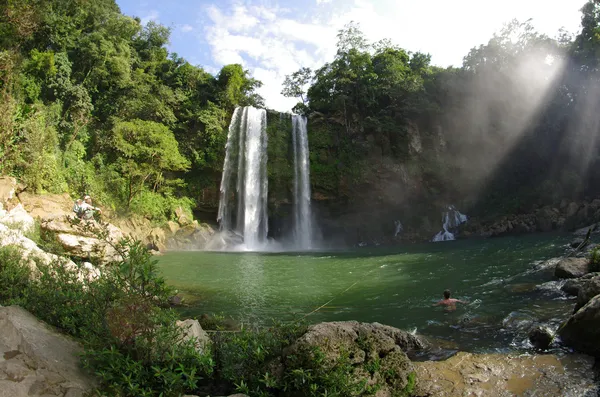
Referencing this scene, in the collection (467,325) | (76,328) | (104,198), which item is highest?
(104,198)

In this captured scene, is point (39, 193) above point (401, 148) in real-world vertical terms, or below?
below

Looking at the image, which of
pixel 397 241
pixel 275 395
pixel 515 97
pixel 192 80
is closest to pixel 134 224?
pixel 192 80

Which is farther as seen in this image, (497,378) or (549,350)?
(549,350)

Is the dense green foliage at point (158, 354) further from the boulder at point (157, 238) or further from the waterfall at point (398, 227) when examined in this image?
the waterfall at point (398, 227)

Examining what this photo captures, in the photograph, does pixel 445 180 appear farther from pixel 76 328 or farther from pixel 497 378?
pixel 76 328

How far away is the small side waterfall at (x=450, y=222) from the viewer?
29.0 m

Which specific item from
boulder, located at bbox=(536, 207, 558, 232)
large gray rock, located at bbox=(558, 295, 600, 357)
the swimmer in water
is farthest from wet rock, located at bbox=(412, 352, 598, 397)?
boulder, located at bbox=(536, 207, 558, 232)

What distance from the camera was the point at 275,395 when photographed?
3143 millimetres

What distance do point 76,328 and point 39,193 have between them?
17667 mm

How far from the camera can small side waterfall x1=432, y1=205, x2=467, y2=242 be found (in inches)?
1144

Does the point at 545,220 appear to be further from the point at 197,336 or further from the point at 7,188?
the point at 7,188

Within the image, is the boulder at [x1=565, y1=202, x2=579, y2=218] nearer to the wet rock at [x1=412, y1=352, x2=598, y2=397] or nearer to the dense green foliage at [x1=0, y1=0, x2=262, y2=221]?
the dense green foliage at [x1=0, y1=0, x2=262, y2=221]

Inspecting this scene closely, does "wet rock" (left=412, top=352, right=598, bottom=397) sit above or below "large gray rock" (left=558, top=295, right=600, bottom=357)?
below

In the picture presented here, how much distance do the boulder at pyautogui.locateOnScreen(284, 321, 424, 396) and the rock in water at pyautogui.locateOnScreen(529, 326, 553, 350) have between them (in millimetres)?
2537
